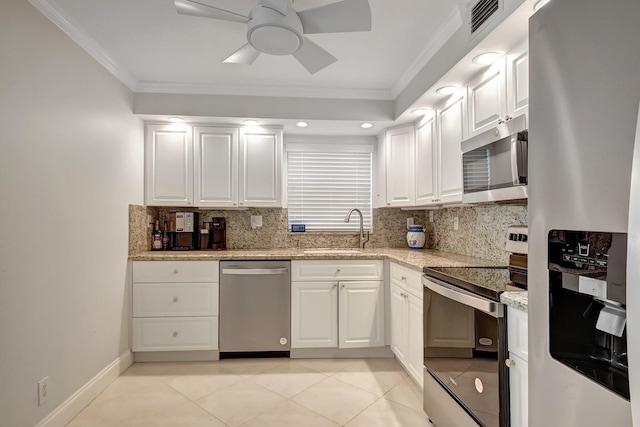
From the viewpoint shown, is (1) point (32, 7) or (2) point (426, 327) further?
(2) point (426, 327)

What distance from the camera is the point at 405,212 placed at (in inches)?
158

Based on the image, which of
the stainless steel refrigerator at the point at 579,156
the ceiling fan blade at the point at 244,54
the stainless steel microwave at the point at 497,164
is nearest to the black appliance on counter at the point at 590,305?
the stainless steel refrigerator at the point at 579,156

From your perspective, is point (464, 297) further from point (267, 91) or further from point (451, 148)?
point (267, 91)

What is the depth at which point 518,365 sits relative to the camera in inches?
55.3

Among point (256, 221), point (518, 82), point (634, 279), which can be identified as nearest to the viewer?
point (634, 279)

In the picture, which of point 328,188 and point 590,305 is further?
point 328,188

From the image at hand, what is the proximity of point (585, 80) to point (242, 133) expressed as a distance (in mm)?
3087

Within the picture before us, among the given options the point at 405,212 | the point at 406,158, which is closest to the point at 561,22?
the point at 406,158

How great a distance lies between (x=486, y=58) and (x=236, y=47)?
64.4 inches

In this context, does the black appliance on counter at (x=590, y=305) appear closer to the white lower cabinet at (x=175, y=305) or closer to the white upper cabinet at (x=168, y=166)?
the white lower cabinet at (x=175, y=305)

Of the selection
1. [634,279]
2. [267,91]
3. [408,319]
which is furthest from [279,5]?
[408,319]

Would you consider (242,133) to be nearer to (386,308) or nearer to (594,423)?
(386,308)

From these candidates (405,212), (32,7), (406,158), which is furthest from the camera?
(405,212)

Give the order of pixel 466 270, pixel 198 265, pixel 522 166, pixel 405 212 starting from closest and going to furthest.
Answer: pixel 522 166 < pixel 466 270 < pixel 198 265 < pixel 405 212
